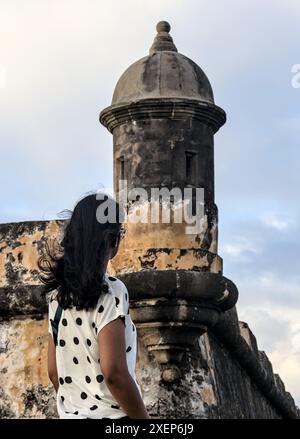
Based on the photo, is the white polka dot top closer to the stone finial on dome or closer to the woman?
the woman

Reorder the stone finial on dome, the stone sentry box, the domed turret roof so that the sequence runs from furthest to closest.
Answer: the stone finial on dome, the domed turret roof, the stone sentry box

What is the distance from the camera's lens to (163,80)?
28.2ft

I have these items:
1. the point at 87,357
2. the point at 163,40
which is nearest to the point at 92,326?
the point at 87,357

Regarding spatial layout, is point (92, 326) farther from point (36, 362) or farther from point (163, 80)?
point (163, 80)

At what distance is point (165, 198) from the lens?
8.39 m

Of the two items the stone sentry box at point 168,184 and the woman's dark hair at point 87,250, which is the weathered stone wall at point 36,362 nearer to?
the stone sentry box at point 168,184

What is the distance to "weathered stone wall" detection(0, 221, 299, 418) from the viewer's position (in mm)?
8188

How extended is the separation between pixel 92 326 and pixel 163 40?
5771 millimetres

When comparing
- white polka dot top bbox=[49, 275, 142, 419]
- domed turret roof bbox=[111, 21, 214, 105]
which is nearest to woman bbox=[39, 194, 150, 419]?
white polka dot top bbox=[49, 275, 142, 419]

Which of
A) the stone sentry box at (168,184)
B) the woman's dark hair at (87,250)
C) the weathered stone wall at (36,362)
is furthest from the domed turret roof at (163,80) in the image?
the woman's dark hair at (87,250)

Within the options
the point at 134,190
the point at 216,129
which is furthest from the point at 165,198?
the point at 216,129

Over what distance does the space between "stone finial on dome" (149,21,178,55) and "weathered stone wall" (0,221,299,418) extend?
1.54 metres

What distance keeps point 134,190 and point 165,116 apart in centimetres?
58
